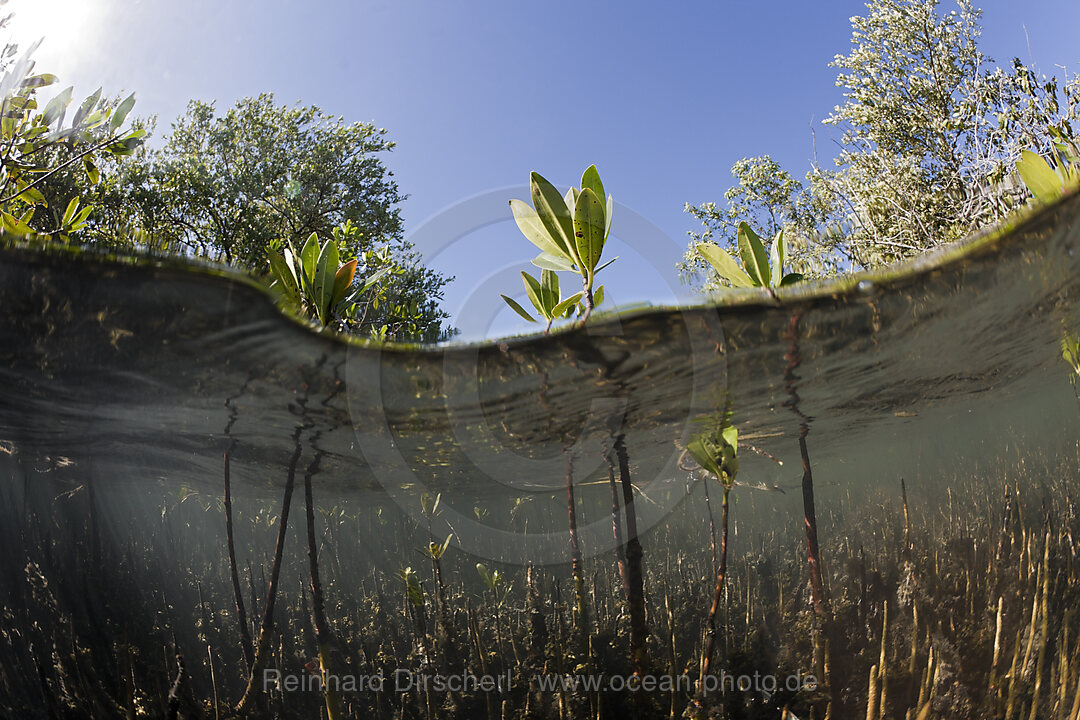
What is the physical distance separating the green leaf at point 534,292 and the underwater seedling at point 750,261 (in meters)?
0.73

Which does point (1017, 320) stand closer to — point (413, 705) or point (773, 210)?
point (413, 705)

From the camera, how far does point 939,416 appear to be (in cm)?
353

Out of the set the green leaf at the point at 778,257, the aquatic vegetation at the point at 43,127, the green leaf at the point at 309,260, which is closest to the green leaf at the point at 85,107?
the aquatic vegetation at the point at 43,127

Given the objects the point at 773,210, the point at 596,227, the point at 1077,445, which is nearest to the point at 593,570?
the point at 596,227

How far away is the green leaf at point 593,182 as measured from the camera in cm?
205

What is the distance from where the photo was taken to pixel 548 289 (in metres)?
2.82

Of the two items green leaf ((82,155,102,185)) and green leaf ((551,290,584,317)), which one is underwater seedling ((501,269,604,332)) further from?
green leaf ((82,155,102,185))

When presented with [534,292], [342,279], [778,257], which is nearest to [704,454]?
[778,257]

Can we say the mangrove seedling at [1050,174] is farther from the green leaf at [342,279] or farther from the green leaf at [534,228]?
the green leaf at [342,279]

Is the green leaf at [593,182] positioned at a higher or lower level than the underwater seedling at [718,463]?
higher

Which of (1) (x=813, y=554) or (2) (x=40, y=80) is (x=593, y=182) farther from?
(2) (x=40, y=80)

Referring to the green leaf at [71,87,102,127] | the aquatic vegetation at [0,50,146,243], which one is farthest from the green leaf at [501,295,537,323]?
the green leaf at [71,87,102,127]

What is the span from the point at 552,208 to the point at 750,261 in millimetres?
911

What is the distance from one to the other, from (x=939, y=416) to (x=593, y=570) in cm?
248
